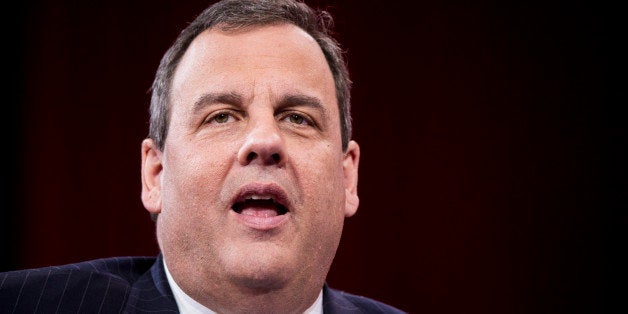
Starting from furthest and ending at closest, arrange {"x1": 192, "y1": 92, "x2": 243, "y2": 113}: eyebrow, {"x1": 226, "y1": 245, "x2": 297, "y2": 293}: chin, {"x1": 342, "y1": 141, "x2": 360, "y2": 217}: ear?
{"x1": 342, "y1": 141, "x2": 360, "y2": 217}: ear < {"x1": 192, "y1": 92, "x2": 243, "y2": 113}: eyebrow < {"x1": 226, "y1": 245, "x2": 297, "y2": 293}: chin

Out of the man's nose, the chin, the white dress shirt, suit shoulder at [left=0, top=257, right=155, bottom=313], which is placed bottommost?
the white dress shirt

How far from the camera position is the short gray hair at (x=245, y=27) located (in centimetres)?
152

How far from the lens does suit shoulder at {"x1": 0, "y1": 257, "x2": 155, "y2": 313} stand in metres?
Result: 1.31

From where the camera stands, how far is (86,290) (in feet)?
4.47

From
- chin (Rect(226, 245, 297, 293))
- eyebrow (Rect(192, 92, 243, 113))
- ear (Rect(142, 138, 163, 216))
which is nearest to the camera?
chin (Rect(226, 245, 297, 293))

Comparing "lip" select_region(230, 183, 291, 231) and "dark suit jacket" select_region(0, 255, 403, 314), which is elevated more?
"lip" select_region(230, 183, 291, 231)

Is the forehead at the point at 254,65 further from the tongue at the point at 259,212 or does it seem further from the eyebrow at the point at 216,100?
the tongue at the point at 259,212

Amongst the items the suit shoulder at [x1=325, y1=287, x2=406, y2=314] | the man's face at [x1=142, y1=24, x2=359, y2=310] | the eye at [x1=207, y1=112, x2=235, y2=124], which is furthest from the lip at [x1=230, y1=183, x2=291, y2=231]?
the suit shoulder at [x1=325, y1=287, x2=406, y2=314]

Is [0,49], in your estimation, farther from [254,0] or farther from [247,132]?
[247,132]

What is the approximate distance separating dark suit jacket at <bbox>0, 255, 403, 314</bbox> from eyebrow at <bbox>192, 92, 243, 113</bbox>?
0.38m

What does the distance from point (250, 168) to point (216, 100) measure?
19 centimetres

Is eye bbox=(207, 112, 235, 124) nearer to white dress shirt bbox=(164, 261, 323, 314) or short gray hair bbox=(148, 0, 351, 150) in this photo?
short gray hair bbox=(148, 0, 351, 150)

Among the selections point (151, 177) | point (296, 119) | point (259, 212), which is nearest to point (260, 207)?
point (259, 212)

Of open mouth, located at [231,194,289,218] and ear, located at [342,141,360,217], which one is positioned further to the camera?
ear, located at [342,141,360,217]
